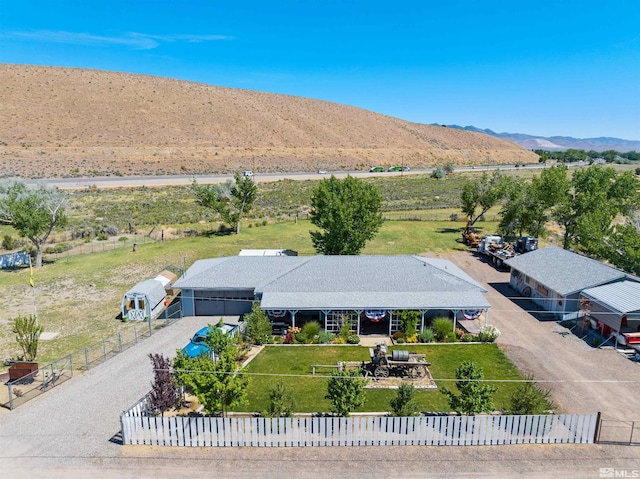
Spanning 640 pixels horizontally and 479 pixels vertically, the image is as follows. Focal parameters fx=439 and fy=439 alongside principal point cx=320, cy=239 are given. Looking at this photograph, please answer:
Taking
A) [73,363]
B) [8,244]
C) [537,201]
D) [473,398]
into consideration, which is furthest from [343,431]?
[8,244]

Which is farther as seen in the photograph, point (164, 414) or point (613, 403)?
point (613, 403)

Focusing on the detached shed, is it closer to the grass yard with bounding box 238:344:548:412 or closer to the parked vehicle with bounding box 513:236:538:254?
the grass yard with bounding box 238:344:548:412

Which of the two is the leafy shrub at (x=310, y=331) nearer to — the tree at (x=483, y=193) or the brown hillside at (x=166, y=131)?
the tree at (x=483, y=193)

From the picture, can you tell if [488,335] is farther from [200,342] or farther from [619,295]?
[200,342]

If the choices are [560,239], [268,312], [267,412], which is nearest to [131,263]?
[268,312]

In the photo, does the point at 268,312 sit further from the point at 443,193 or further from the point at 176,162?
the point at 176,162

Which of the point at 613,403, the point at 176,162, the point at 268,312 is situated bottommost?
the point at 613,403
